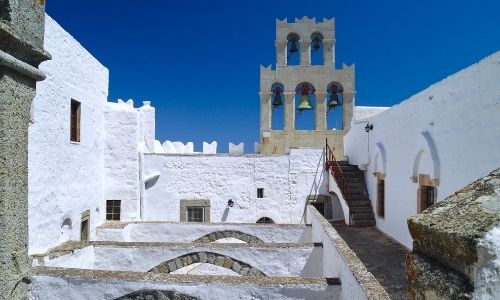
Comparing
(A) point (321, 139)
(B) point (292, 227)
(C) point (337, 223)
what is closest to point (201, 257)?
(B) point (292, 227)

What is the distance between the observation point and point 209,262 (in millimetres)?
6359

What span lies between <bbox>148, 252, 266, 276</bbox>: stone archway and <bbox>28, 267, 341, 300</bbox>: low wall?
185 centimetres

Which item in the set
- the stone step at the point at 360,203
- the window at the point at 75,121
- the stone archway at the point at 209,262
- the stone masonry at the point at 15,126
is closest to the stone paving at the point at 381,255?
Result: the stone step at the point at 360,203

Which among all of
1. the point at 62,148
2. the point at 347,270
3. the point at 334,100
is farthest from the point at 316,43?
the point at 347,270

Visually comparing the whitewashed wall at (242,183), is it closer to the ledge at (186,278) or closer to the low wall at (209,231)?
the low wall at (209,231)

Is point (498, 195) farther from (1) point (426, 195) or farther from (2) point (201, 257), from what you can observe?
(1) point (426, 195)

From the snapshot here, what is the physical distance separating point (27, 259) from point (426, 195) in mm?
6643

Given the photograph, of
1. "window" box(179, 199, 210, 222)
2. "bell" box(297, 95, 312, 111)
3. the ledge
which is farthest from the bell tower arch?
the ledge

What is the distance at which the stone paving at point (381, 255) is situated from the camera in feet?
17.4

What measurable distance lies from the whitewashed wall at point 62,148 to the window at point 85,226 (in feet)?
0.55

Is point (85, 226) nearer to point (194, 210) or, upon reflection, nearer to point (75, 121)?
point (75, 121)

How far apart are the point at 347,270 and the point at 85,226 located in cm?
706

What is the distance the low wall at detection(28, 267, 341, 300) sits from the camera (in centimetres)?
428

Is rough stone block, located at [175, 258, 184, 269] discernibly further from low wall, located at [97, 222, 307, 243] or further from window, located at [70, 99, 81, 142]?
window, located at [70, 99, 81, 142]
